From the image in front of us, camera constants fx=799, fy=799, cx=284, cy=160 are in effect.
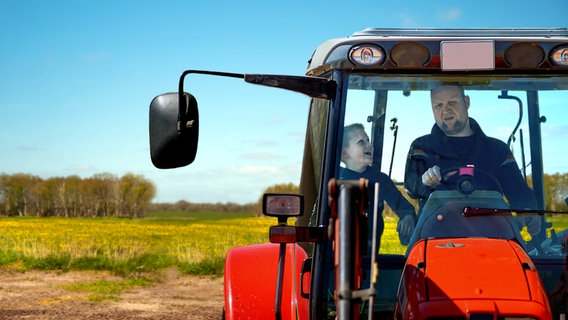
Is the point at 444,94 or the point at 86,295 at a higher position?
the point at 444,94

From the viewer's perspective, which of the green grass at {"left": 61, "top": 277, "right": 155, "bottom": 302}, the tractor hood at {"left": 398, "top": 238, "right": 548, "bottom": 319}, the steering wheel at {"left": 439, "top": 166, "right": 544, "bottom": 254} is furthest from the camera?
the green grass at {"left": 61, "top": 277, "right": 155, "bottom": 302}

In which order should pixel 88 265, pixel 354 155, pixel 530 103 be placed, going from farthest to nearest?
pixel 88 265
pixel 530 103
pixel 354 155

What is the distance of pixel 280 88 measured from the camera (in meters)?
4.07

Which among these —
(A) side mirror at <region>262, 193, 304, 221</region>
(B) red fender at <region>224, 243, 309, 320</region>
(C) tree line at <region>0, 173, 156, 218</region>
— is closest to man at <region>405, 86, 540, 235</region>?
(A) side mirror at <region>262, 193, 304, 221</region>

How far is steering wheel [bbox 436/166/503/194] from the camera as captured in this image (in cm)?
415

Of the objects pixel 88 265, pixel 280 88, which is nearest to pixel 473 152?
pixel 280 88

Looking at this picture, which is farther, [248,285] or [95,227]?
[95,227]

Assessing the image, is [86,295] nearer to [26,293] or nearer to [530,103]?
[26,293]

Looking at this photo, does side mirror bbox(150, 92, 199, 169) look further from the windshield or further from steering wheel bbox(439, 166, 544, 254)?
Answer: steering wheel bbox(439, 166, 544, 254)

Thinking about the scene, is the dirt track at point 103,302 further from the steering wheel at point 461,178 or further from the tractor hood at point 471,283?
the tractor hood at point 471,283

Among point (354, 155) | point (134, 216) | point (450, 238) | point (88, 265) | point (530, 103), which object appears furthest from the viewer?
point (134, 216)

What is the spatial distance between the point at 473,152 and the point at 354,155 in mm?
636

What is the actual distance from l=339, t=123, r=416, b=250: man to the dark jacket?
3.4 inches

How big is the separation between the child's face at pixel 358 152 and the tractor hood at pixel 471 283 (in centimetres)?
66
